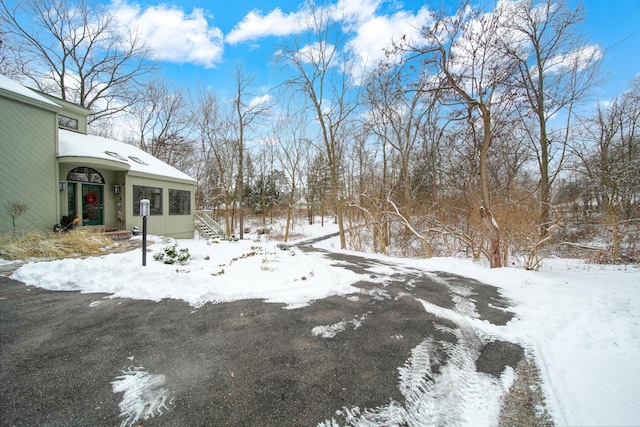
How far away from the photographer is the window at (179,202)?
39.5 feet

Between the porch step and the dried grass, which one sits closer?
the dried grass

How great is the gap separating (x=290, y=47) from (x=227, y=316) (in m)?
12.2

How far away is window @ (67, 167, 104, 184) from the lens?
8.72 m

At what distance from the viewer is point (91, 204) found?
9.28 metres

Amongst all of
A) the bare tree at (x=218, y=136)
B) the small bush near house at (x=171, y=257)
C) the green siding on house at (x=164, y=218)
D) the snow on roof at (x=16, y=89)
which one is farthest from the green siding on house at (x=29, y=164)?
the bare tree at (x=218, y=136)

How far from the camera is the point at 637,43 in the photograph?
7.05 metres

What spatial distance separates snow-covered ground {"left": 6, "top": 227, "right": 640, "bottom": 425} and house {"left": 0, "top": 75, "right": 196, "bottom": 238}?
4464 millimetres

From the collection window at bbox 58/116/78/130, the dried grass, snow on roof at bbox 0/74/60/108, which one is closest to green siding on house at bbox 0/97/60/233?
snow on roof at bbox 0/74/60/108

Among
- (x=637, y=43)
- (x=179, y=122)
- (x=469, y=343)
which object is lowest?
(x=469, y=343)

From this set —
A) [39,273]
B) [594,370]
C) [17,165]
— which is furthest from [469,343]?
[17,165]

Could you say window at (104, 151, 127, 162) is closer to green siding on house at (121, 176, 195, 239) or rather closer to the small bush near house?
green siding on house at (121, 176, 195, 239)

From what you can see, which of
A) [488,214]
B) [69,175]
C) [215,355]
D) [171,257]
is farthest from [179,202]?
[488,214]

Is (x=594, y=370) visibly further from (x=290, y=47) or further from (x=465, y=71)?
(x=290, y=47)

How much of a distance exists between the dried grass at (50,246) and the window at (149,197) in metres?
3.48
